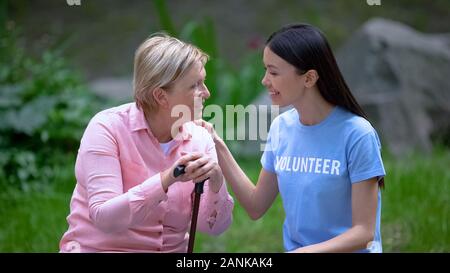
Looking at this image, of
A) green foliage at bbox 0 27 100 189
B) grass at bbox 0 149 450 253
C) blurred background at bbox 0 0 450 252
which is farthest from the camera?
green foliage at bbox 0 27 100 189

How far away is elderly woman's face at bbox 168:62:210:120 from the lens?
2.22m

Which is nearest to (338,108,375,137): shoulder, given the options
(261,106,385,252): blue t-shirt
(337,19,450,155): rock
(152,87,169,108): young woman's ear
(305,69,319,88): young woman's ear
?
(261,106,385,252): blue t-shirt

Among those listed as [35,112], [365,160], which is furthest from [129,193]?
[35,112]

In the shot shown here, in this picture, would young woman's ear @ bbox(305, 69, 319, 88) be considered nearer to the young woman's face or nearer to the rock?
the young woman's face

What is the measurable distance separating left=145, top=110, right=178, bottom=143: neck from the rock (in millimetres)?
3088

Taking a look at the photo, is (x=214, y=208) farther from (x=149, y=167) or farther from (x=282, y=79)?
(x=282, y=79)

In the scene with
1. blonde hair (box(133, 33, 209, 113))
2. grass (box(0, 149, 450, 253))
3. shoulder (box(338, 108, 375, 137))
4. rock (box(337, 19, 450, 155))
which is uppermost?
blonde hair (box(133, 33, 209, 113))

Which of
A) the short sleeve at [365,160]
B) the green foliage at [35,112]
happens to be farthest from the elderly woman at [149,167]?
the green foliage at [35,112]

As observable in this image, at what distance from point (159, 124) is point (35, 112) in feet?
8.72

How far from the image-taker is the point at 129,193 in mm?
2111

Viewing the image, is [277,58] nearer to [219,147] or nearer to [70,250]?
[219,147]

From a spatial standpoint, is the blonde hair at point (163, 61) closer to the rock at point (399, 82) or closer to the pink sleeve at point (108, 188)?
the pink sleeve at point (108, 188)

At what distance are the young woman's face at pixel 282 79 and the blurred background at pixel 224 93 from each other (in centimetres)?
163

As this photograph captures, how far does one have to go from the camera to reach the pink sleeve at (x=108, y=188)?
6.88 feet
